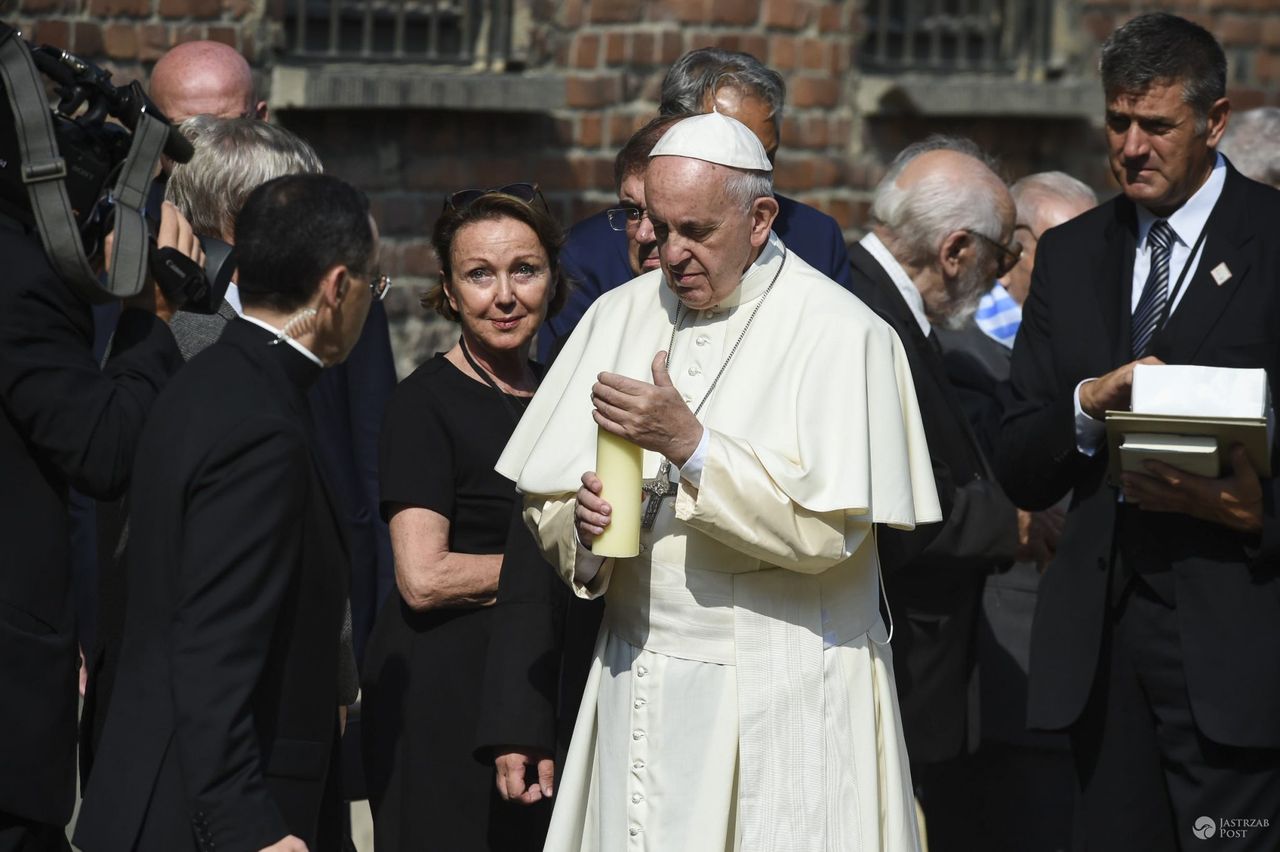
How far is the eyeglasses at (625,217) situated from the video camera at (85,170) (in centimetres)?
129

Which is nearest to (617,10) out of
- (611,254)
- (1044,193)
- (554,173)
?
(554,173)

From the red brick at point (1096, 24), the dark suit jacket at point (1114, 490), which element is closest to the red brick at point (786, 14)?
the red brick at point (1096, 24)

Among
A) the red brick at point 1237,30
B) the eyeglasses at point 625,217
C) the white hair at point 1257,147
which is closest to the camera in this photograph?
the eyeglasses at point 625,217

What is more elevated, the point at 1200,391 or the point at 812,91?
the point at 812,91

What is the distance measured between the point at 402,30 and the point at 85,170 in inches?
167

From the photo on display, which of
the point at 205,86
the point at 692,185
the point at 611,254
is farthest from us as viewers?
the point at 205,86

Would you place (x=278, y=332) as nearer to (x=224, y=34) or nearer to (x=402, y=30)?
(x=224, y=34)

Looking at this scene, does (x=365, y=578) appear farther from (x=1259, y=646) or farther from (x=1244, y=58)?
(x=1244, y=58)

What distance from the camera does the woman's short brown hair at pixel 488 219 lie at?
4172mm

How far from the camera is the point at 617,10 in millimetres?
7422

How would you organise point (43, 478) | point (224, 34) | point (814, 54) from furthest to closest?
point (814, 54) < point (224, 34) < point (43, 478)

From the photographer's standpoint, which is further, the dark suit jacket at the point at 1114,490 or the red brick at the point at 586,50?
the red brick at the point at 586,50

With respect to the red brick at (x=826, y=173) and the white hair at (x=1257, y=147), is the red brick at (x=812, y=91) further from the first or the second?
the white hair at (x=1257, y=147)

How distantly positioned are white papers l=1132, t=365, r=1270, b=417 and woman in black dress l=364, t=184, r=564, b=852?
1.31 meters
